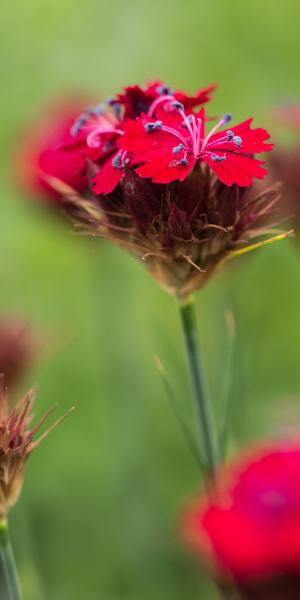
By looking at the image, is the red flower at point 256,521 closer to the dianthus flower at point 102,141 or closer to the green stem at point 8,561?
the green stem at point 8,561

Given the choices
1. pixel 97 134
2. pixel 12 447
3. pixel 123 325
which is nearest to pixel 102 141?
pixel 97 134

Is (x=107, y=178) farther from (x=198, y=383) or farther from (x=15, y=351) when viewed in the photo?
(x=15, y=351)

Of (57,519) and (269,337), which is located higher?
(57,519)

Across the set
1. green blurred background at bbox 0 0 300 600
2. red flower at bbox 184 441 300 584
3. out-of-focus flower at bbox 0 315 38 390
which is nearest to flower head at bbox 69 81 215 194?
green blurred background at bbox 0 0 300 600

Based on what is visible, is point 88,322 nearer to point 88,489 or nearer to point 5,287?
point 5,287

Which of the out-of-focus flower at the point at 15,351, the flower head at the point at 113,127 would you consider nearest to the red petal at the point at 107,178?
the flower head at the point at 113,127

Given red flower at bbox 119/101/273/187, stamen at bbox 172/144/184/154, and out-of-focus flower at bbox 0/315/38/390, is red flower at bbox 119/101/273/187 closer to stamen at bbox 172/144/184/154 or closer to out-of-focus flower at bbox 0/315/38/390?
stamen at bbox 172/144/184/154

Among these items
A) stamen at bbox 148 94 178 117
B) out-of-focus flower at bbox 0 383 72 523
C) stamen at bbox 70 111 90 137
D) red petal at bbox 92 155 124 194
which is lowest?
out-of-focus flower at bbox 0 383 72 523

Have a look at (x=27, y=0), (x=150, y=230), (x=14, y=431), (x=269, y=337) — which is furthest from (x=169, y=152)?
(x=27, y=0)
